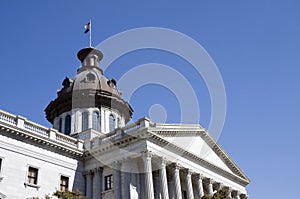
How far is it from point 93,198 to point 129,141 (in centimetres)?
587

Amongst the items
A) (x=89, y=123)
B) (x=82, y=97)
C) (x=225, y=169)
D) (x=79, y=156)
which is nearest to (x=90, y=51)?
(x=82, y=97)

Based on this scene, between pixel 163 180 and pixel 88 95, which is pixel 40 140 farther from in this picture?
pixel 88 95

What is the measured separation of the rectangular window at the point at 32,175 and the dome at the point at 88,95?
14.1 metres

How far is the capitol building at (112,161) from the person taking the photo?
2797 cm

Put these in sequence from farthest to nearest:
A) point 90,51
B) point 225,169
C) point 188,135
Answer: point 90,51, point 225,169, point 188,135

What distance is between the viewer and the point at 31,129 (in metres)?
29.8

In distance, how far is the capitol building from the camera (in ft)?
91.8

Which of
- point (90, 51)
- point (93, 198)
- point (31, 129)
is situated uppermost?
point (90, 51)

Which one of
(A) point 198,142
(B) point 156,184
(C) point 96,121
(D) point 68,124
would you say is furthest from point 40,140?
(A) point 198,142

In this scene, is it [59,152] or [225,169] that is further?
[225,169]

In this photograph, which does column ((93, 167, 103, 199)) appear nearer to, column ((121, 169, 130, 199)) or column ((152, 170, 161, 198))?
column ((121, 169, 130, 199))

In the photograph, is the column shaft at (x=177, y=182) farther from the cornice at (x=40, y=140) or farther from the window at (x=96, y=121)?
the window at (x=96, y=121)

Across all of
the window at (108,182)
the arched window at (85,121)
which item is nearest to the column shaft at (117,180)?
the window at (108,182)

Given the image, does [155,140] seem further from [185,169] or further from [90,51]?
[90,51]
